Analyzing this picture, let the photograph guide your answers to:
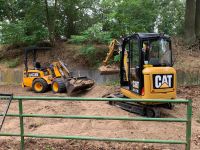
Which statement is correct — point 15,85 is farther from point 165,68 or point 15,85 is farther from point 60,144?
point 60,144

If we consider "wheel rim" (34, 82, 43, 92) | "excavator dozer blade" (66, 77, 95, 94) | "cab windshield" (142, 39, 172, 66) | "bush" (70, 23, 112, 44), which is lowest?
"wheel rim" (34, 82, 43, 92)

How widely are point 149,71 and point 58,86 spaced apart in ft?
19.5

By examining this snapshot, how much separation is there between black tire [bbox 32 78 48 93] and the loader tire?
518mm

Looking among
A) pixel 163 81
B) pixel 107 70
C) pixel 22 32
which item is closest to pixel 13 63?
pixel 22 32

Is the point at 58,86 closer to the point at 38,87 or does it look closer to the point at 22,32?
the point at 38,87

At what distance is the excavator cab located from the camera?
29.8 feet

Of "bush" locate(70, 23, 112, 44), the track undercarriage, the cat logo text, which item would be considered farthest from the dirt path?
"bush" locate(70, 23, 112, 44)

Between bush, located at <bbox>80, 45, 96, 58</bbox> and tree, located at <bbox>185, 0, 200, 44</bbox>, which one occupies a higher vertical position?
tree, located at <bbox>185, 0, 200, 44</bbox>

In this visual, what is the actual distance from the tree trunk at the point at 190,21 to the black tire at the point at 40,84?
7566mm

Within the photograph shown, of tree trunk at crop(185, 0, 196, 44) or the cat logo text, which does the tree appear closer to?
tree trunk at crop(185, 0, 196, 44)

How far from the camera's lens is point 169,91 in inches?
366

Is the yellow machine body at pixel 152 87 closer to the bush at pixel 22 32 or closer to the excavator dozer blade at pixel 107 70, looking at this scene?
the excavator dozer blade at pixel 107 70

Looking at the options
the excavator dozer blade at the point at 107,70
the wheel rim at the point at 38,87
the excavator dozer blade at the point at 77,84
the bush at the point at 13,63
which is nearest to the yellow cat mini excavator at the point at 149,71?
the excavator dozer blade at the point at 107,70

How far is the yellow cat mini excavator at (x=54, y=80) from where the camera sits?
1352cm
